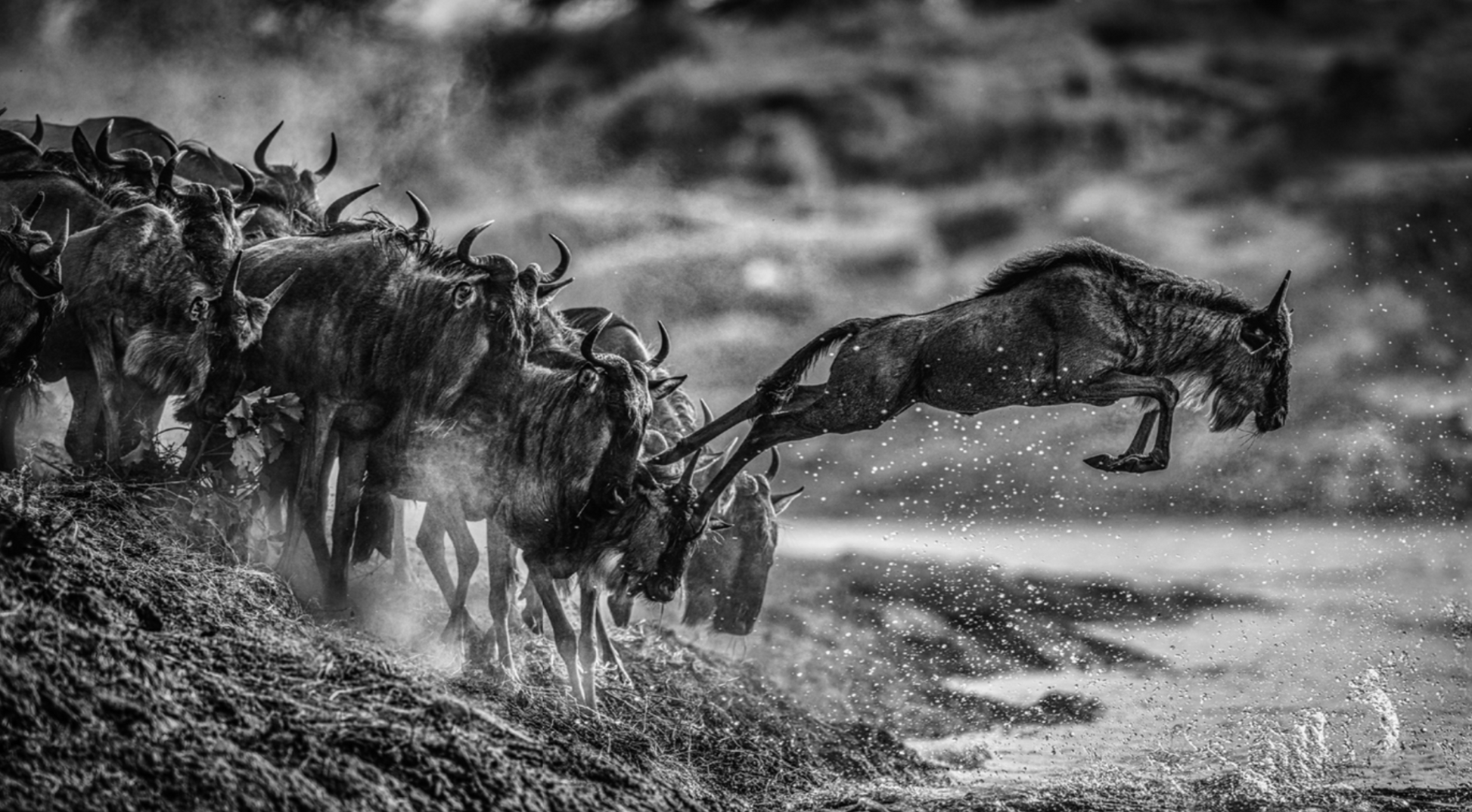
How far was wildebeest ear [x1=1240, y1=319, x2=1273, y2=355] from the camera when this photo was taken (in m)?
7.40

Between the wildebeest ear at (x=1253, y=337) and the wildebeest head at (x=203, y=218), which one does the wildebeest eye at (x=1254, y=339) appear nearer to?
the wildebeest ear at (x=1253, y=337)

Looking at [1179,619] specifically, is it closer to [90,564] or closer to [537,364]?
[537,364]

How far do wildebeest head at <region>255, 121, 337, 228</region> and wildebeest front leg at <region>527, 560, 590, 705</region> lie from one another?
11.0ft

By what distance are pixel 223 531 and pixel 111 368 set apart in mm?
1103

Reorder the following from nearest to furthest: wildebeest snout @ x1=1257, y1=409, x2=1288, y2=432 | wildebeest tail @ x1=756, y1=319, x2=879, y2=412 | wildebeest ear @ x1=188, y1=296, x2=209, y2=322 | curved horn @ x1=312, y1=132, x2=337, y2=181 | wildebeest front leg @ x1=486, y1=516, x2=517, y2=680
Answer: wildebeest ear @ x1=188, y1=296, x2=209, y2=322 < wildebeest snout @ x1=1257, y1=409, x2=1288, y2=432 < wildebeest front leg @ x1=486, y1=516, x2=517, y2=680 < wildebeest tail @ x1=756, y1=319, x2=879, y2=412 < curved horn @ x1=312, y1=132, x2=337, y2=181

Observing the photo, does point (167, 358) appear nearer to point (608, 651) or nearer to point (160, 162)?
point (160, 162)

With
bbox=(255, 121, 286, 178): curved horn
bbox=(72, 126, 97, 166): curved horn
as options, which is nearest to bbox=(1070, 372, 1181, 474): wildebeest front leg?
bbox=(255, 121, 286, 178): curved horn

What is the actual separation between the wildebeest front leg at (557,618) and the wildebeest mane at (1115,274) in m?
3.07

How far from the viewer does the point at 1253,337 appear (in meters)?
7.41

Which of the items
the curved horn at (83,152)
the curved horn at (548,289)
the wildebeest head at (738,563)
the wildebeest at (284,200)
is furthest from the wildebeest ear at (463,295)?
the wildebeest head at (738,563)

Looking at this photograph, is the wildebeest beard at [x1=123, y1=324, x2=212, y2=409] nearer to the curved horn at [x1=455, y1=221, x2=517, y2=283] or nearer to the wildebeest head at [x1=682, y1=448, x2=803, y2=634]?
the curved horn at [x1=455, y1=221, x2=517, y2=283]

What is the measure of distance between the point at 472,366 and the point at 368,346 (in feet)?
2.02

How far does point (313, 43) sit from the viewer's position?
14227 mm

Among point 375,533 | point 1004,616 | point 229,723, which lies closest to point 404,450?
point 375,533
